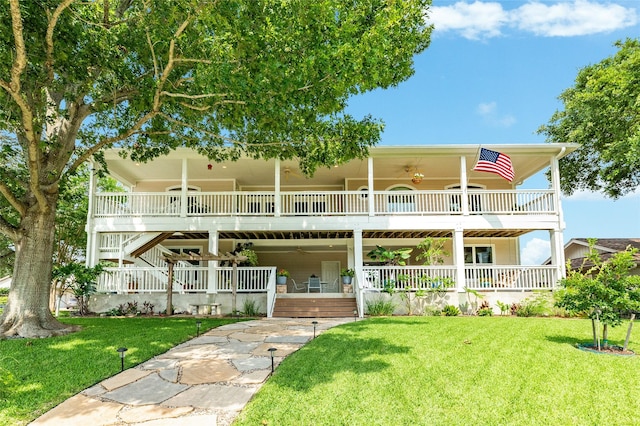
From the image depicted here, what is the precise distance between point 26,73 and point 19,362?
5155 mm

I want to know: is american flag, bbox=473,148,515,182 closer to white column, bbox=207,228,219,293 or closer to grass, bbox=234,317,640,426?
grass, bbox=234,317,640,426

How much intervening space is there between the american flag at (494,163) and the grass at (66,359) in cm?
949

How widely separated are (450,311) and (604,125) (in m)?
10.0

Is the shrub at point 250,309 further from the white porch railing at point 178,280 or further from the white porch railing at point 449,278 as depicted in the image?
the white porch railing at point 449,278

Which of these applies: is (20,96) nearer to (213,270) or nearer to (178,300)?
(213,270)

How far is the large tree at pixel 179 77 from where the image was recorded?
6.55 metres

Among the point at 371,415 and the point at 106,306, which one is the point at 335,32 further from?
the point at 106,306

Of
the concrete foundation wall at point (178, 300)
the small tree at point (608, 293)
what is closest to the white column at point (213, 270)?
the concrete foundation wall at point (178, 300)

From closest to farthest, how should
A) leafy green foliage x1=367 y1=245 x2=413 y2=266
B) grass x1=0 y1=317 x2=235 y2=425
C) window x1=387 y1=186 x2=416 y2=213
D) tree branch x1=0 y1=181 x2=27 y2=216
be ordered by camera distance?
grass x1=0 y1=317 x2=235 y2=425 → tree branch x1=0 y1=181 x2=27 y2=216 → leafy green foliage x1=367 y1=245 x2=413 y2=266 → window x1=387 y1=186 x2=416 y2=213

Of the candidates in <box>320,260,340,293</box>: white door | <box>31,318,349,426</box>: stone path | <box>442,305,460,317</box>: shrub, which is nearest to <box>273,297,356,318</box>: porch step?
<box>442,305,460,317</box>: shrub

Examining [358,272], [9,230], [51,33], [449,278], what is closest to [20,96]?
[51,33]

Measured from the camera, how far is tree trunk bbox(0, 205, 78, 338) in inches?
329

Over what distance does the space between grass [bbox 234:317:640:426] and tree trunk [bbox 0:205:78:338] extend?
619 cm

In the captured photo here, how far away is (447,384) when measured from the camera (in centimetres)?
→ 466
